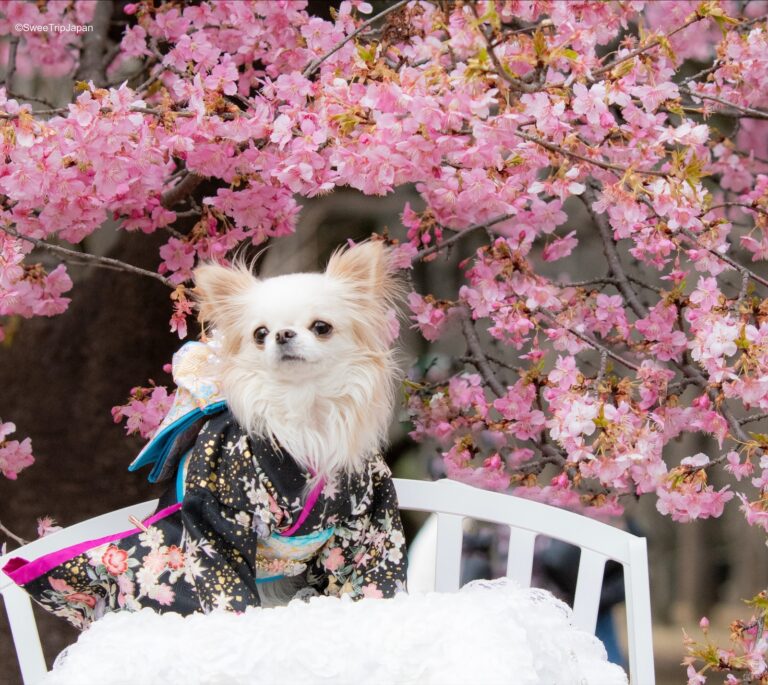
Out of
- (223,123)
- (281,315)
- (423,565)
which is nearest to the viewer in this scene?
(281,315)

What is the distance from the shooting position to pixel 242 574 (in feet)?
4.40

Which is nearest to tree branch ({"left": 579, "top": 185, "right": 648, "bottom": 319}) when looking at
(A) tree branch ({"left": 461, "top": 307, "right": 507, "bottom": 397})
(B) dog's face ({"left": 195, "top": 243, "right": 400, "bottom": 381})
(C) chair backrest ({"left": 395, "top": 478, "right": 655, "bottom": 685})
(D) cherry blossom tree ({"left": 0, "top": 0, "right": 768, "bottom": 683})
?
(D) cherry blossom tree ({"left": 0, "top": 0, "right": 768, "bottom": 683})

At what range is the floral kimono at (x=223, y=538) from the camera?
1.31 m

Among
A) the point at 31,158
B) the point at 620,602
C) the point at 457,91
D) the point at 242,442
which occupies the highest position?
the point at 457,91

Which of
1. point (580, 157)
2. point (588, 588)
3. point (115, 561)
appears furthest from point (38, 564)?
point (580, 157)

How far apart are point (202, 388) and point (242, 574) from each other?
33cm

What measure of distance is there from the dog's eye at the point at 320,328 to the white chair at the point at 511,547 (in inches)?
18.1

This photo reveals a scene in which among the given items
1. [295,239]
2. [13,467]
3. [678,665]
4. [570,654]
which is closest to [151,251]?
[295,239]

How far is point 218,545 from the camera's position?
1338 millimetres

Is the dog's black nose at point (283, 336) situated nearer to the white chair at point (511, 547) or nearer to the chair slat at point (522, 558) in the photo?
the white chair at point (511, 547)

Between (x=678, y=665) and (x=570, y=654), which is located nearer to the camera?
(x=570, y=654)

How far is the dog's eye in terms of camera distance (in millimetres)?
1337

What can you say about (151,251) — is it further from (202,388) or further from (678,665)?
(678,665)

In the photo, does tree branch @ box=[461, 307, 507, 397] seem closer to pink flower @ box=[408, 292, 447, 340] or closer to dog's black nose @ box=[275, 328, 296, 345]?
pink flower @ box=[408, 292, 447, 340]
